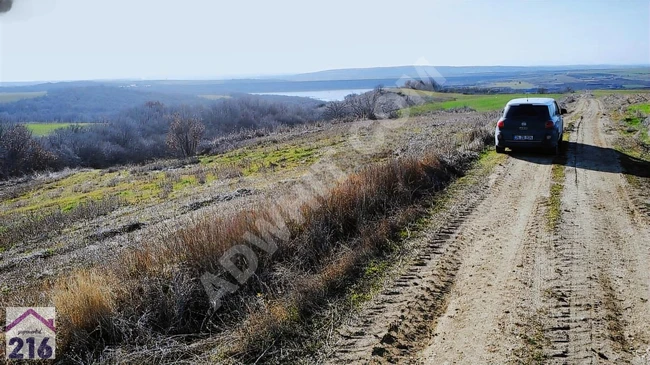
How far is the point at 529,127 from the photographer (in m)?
13.5

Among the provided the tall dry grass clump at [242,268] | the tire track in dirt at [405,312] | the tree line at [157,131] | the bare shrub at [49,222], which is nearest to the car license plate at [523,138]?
the tall dry grass clump at [242,268]

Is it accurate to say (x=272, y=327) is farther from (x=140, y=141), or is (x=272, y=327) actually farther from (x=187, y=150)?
(x=140, y=141)

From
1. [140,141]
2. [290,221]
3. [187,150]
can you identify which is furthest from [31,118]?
[290,221]

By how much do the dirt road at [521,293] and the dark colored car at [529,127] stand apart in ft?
17.3

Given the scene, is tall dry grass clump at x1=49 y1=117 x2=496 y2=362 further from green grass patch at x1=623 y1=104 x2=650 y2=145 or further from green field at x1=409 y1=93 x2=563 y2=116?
green field at x1=409 y1=93 x2=563 y2=116

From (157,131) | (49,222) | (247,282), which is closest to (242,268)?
(247,282)

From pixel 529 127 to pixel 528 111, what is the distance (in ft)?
2.43

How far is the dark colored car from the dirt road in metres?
5.29

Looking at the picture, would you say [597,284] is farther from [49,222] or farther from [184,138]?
[184,138]

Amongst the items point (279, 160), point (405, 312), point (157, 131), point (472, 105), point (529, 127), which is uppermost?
point (529, 127)

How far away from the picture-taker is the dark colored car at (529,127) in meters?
13.3

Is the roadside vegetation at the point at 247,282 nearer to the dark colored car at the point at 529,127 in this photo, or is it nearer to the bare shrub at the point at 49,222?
the dark colored car at the point at 529,127

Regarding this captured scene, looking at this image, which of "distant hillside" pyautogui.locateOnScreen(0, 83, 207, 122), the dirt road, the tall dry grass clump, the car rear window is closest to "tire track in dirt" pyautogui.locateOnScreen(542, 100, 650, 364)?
the dirt road

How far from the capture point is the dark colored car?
13.3 m
